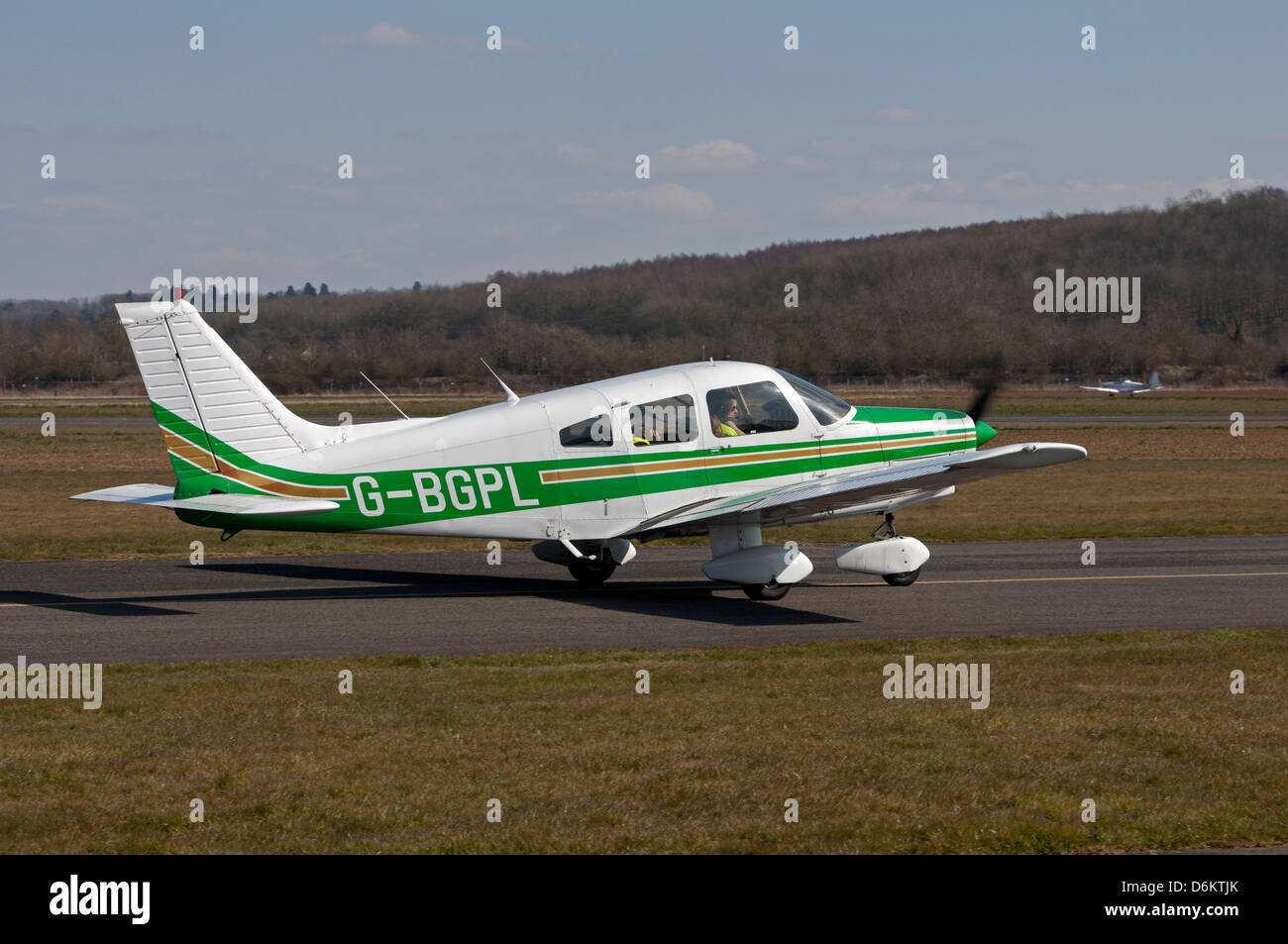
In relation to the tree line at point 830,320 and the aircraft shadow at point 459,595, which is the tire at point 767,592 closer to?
the aircraft shadow at point 459,595

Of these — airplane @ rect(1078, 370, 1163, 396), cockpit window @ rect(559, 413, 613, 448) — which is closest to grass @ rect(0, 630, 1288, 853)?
cockpit window @ rect(559, 413, 613, 448)

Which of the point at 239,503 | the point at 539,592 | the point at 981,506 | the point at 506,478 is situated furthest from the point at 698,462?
the point at 981,506

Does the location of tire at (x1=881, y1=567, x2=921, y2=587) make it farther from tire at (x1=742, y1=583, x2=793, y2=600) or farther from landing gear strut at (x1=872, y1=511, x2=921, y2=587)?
tire at (x1=742, y1=583, x2=793, y2=600)

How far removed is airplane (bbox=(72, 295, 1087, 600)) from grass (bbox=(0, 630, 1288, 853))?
3907mm

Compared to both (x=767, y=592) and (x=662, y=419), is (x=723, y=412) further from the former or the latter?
(x=767, y=592)

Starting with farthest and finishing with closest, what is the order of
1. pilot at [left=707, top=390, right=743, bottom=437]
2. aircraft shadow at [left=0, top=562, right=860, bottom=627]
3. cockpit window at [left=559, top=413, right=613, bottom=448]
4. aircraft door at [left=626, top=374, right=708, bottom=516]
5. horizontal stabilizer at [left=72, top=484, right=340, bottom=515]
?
pilot at [left=707, top=390, right=743, bottom=437]
aircraft door at [left=626, top=374, right=708, bottom=516]
cockpit window at [left=559, top=413, right=613, bottom=448]
aircraft shadow at [left=0, top=562, right=860, bottom=627]
horizontal stabilizer at [left=72, top=484, right=340, bottom=515]

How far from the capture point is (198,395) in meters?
15.9

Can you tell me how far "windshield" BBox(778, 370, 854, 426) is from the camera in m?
17.4

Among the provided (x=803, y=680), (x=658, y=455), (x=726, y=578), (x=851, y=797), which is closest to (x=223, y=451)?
(x=658, y=455)

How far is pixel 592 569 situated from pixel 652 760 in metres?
9.38

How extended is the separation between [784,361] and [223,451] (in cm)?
4344

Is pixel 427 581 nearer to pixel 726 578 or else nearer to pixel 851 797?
pixel 726 578

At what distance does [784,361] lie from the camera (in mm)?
57594
